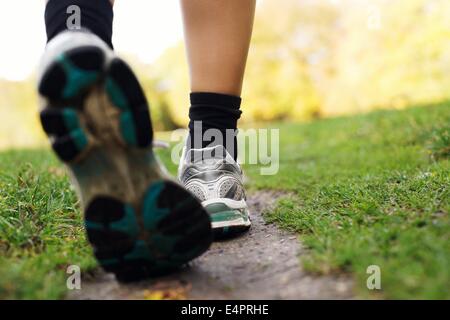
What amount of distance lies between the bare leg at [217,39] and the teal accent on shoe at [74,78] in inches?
26.2

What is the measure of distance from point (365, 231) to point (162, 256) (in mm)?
539

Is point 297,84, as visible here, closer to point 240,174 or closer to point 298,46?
point 298,46

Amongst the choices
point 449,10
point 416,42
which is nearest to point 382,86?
point 416,42

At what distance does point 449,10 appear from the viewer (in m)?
11.7

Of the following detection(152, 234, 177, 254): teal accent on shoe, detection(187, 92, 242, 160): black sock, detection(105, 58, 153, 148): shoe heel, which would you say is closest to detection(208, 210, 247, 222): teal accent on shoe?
detection(187, 92, 242, 160): black sock

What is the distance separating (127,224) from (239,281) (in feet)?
1.06

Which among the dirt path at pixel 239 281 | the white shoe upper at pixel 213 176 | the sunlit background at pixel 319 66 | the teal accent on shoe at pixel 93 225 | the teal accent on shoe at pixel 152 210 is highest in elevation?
the sunlit background at pixel 319 66

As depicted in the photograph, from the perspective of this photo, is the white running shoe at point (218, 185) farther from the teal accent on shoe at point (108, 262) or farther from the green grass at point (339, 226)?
the teal accent on shoe at point (108, 262)

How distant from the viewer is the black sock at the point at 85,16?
126 centimetres

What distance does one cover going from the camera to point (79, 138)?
995mm

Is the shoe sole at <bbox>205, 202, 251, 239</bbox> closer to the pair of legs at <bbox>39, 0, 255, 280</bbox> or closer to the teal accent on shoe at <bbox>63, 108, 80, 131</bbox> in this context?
the pair of legs at <bbox>39, 0, 255, 280</bbox>

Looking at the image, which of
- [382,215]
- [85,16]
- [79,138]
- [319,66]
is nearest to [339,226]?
[382,215]

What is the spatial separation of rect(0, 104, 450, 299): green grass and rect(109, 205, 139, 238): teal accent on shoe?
22 cm
